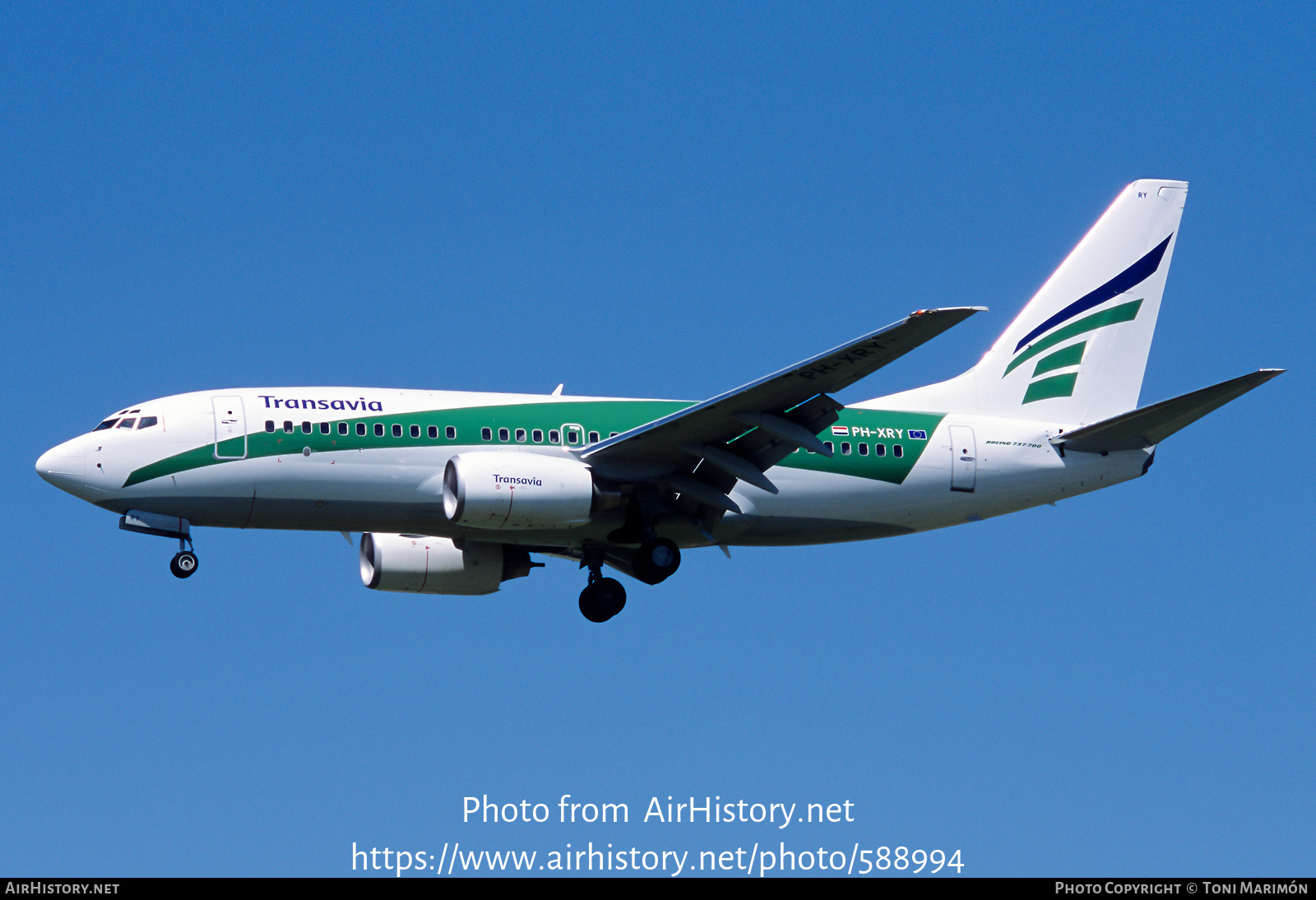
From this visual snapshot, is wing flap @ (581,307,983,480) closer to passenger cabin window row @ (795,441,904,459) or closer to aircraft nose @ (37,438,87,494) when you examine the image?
passenger cabin window row @ (795,441,904,459)

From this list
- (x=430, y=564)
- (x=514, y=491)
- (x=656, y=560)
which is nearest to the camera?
(x=514, y=491)

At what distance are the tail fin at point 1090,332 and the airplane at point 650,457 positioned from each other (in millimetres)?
51

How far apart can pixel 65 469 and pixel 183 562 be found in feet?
8.86

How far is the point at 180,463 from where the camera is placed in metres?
28.8

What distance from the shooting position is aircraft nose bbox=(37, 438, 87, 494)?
28625 millimetres

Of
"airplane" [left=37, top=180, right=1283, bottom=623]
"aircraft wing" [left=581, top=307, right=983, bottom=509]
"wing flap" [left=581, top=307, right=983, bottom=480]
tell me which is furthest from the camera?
"airplane" [left=37, top=180, right=1283, bottom=623]

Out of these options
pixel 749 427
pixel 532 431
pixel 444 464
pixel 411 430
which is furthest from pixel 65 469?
pixel 749 427

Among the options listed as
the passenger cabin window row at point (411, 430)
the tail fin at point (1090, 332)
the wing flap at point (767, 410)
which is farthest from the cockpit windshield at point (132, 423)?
the tail fin at point (1090, 332)

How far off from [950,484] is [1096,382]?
508cm

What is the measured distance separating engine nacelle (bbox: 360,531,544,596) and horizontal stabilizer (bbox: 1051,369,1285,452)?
12267 mm

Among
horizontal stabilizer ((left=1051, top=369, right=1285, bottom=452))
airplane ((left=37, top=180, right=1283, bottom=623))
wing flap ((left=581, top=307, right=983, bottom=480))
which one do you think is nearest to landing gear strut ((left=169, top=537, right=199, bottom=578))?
airplane ((left=37, top=180, right=1283, bottom=623))

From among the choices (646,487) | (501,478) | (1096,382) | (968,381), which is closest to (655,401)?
(646,487)

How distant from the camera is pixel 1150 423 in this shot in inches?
1245

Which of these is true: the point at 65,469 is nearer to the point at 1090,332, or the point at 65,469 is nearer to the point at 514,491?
the point at 514,491
